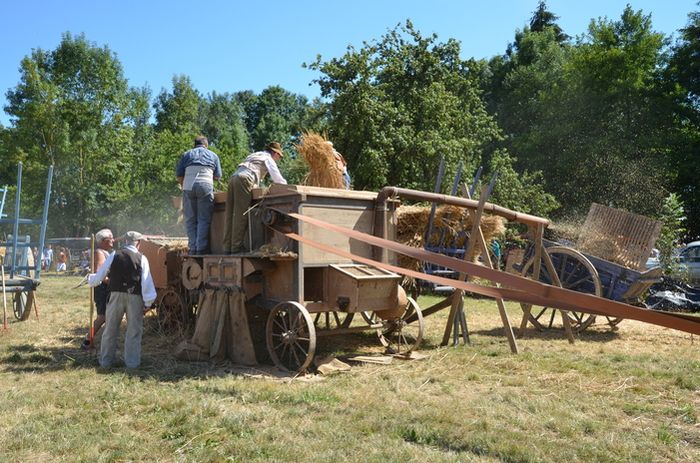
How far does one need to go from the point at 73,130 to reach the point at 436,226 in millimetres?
30388

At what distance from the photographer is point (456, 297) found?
27.0 feet

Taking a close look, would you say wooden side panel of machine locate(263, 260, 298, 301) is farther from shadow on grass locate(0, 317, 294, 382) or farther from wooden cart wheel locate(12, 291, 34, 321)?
wooden cart wheel locate(12, 291, 34, 321)

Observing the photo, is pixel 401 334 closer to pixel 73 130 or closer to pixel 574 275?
pixel 574 275

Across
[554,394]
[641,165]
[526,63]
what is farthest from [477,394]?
[526,63]

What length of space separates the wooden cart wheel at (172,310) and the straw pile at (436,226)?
10.7 ft

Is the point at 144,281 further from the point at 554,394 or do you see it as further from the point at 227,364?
the point at 554,394

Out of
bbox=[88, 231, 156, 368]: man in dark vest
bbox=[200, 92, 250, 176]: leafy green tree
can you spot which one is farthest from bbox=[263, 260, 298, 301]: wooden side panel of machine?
bbox=[200, 92, 250, 176]: leafy green tree

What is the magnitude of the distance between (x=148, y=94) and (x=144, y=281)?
45.0m

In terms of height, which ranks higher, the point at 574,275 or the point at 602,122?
the point at 602,122

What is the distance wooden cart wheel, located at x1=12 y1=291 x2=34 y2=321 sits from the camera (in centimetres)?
1092

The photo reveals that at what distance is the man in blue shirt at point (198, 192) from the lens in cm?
816

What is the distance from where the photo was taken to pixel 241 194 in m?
7.54

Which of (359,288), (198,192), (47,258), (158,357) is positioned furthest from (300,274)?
(47,258)

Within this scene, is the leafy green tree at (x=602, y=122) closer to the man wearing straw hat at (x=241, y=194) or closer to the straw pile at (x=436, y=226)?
the straw pile at (x=436, y=226)
